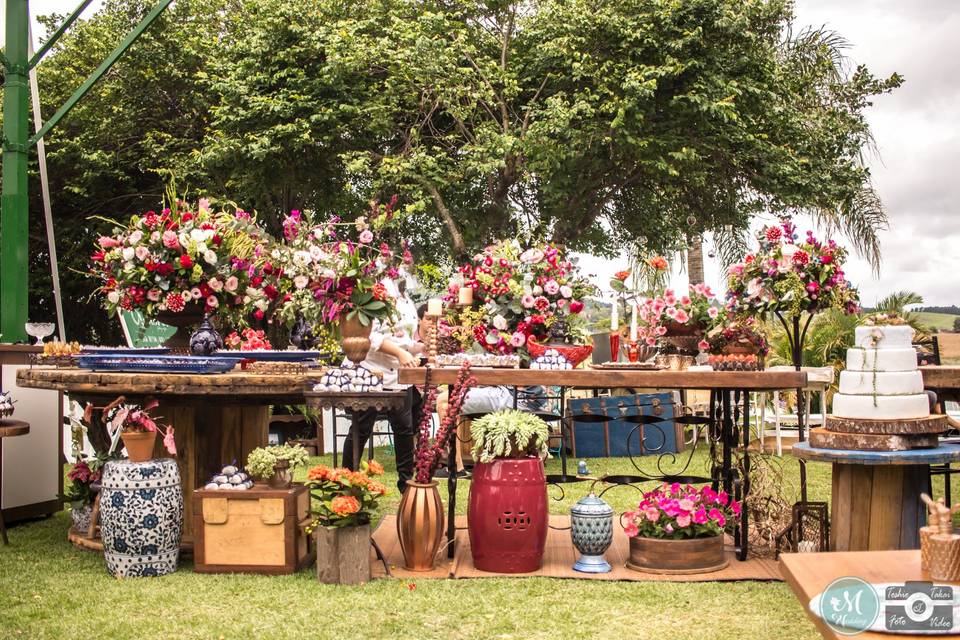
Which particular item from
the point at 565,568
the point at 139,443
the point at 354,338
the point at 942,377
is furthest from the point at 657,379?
the point at 139,443

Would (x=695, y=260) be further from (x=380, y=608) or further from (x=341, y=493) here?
(x=380, y=608)

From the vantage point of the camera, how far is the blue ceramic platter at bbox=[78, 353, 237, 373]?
18.2ft

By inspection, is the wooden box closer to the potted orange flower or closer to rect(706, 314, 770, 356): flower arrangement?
the potted orange flower

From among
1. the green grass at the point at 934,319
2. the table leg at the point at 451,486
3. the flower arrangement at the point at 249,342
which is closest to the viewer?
the table leg at the point at 451,486

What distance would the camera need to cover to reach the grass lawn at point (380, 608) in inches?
174

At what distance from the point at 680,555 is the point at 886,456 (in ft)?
4.77

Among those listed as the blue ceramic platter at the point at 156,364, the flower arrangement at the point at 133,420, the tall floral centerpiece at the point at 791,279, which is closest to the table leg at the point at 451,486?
the blue ceramic platter at the point at 156,364

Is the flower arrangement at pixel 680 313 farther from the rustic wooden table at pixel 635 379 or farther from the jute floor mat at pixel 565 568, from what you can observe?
the jute floor mat at pixel 565 568

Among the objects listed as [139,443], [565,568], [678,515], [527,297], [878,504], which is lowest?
[565,568]

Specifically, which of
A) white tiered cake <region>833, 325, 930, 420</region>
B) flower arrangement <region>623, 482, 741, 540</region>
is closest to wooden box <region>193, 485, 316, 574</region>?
flower arrangement <region>623, 482, 741, 540</region>

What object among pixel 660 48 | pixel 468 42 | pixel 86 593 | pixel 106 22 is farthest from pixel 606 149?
pixel 86 593

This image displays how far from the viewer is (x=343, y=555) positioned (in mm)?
5297

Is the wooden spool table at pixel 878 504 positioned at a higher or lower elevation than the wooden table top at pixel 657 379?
lower

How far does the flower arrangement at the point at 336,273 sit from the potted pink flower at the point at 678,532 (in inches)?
78.5
